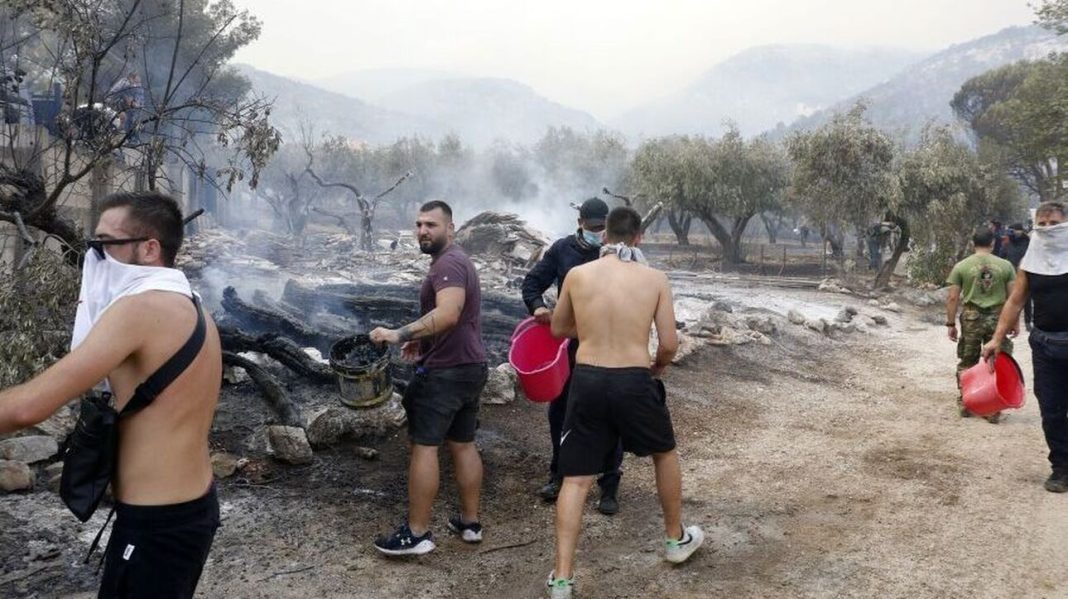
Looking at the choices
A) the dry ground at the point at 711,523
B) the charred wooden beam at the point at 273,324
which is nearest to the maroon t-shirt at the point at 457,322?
the dry ground at the point at 711,523

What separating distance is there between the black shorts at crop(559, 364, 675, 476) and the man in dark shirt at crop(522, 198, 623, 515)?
38.2 inches

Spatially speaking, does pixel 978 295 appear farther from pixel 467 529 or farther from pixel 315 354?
pixel 315 354

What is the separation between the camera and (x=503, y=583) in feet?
10.7

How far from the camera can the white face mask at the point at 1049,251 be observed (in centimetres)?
428

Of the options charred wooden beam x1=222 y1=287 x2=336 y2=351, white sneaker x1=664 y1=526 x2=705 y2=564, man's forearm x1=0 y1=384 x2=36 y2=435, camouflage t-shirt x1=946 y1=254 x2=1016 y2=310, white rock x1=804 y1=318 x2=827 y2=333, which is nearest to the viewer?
man's forearm x1=0 y1=384 x2=36 y2=435

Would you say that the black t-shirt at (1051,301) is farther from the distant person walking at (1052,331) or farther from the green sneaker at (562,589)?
the green sneaker at (562,589)

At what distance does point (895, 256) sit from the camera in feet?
60.5

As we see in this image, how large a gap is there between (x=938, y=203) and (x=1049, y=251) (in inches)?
632

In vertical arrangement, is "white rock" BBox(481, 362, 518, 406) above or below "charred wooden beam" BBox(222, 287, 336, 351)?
below

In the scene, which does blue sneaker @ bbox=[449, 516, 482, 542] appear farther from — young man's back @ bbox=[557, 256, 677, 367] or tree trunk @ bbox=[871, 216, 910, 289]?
tree trunk @ bbox=[871, 216, 910, 289]

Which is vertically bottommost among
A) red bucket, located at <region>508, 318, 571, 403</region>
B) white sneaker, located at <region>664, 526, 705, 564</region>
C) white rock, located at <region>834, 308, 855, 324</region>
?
white sneaker, located at <region>664, 526, 705, 564</region>

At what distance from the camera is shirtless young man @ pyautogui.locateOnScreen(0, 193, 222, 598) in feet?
5.83

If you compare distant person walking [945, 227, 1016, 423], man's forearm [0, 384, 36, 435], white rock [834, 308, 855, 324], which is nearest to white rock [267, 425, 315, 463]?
man's forearm [0, 384, 36, 435]

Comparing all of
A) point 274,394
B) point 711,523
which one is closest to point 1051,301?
point 711,523
